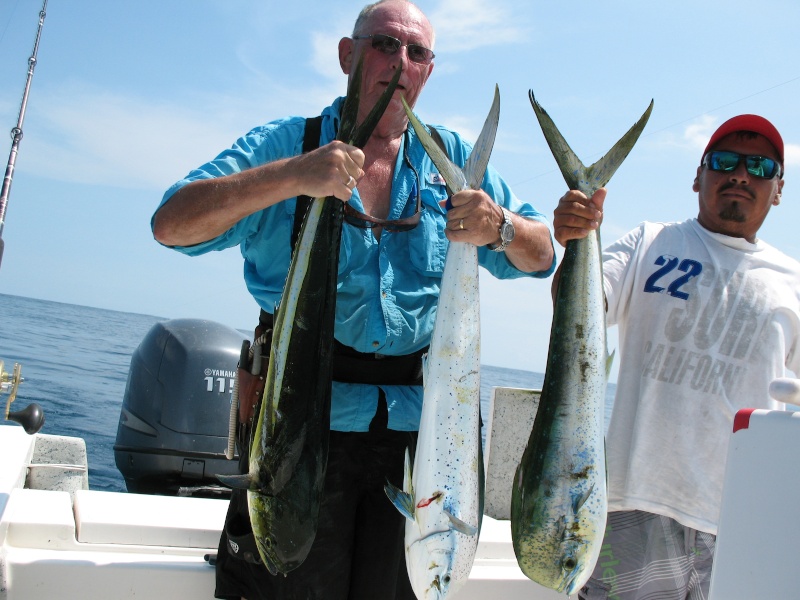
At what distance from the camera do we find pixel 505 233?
2.13 m

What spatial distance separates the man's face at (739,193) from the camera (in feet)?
8.89

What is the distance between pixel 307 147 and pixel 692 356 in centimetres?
149

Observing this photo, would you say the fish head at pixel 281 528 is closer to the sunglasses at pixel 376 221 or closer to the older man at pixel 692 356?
the sunglasses at pixel 376 221

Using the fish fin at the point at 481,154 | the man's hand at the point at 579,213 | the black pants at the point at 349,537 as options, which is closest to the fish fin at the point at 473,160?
the fish fin at the point at 481,154

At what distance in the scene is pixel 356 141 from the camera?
203 centimetres

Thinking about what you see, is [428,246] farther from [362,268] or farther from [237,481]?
[237,481]

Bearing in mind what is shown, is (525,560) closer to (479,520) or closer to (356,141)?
(479,520)

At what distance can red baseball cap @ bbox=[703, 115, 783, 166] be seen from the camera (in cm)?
269

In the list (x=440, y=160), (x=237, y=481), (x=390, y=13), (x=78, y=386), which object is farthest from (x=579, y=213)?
(x=78, y=386)

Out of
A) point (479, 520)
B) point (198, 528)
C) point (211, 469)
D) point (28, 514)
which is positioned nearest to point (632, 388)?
point (479, 520)

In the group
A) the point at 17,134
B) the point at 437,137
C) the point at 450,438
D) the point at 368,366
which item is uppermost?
the point at 17,134

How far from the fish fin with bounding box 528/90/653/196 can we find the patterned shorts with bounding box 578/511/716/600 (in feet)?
3.82

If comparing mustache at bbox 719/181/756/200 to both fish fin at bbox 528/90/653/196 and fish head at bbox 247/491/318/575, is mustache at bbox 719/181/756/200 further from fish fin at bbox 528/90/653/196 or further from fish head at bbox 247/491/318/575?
fish head at bbox 247/491/318/575

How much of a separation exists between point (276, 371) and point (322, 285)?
0.26m
